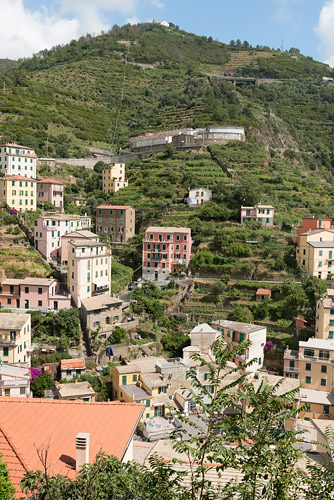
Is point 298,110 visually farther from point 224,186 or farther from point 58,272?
point 58,272

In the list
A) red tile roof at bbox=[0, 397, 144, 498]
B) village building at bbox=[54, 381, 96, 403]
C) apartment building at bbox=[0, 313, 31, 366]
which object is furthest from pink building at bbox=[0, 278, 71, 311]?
red tile roof at bbox=[0, 397, 144, 498]

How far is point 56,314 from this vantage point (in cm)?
3328

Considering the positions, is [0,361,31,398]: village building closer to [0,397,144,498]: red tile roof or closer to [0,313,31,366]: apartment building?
[0,313,31,366]: apartment building

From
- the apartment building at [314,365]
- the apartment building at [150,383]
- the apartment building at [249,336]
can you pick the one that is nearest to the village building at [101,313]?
the apartment building at [150,383]

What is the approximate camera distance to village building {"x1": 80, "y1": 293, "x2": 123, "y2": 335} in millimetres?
34062

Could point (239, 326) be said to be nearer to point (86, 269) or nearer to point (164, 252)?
point (164, 252)

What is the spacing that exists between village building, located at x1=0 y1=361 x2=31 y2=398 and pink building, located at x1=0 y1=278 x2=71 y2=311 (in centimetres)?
869

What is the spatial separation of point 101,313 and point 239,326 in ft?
35.0

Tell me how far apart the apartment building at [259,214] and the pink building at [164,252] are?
8139mm

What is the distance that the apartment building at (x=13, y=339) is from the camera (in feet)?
92.0

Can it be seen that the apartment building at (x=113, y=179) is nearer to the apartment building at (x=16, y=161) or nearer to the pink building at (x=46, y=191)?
the apartment building at (x=16, y=161)

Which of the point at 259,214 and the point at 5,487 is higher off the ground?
the point at 259,214

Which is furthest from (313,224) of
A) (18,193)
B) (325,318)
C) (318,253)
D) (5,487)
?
(5,487)

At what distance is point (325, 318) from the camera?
114 feet
